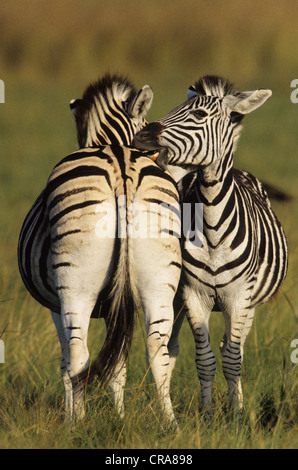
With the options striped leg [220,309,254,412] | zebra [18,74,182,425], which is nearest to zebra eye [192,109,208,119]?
zebra [18,74,182,425]

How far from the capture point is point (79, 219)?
4215 millimetres

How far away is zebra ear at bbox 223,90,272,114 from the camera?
467cm

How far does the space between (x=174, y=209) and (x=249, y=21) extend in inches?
1040

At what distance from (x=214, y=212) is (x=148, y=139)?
77 cm

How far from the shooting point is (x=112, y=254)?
4234 mm

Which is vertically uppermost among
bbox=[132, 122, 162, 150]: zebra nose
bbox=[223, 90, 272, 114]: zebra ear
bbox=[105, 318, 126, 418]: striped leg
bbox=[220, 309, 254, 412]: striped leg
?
bbox=[223, 90, 272, 114]: zebra ear

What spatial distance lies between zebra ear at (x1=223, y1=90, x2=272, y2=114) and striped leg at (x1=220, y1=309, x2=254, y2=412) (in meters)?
1.46

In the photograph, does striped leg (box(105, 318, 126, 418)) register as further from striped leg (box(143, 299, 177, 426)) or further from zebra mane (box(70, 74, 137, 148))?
zebra mane (box(70, 74, 137, 148))

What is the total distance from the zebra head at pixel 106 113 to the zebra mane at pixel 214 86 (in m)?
0.40

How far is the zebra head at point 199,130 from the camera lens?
4418 millimetres

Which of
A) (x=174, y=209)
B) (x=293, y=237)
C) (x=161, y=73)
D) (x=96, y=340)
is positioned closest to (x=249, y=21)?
(x=161, y=73)

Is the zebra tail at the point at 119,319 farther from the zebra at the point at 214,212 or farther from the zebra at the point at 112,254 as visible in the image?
the zebra at the point at 214,212

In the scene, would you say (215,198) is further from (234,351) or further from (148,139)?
(234,351)
